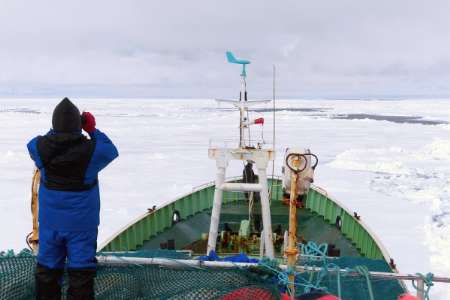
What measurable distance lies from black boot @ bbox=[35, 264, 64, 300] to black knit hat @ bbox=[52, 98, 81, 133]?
1.04 meters

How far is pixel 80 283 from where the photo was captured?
2.90m

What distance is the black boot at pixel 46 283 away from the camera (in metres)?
2.96

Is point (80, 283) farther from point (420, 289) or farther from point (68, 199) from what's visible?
point (420, 289)

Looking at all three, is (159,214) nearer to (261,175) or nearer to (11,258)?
(261,175)

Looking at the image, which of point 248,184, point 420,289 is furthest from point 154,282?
point 248,184

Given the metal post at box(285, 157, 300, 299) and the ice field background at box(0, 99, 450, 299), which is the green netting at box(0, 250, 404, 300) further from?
the ice field background at box(0, 99, 450, 299)

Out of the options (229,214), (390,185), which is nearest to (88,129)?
(229,214)

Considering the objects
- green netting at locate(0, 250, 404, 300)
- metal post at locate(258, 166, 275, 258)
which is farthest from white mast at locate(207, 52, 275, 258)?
green netting at locate(0, 250, 404, 300)

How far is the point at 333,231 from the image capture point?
9.91 meters

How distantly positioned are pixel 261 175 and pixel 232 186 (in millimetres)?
441

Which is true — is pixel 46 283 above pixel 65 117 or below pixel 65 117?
below

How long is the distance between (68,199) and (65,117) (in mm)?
580

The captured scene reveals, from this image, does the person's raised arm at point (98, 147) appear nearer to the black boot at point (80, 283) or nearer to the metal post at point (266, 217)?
the black boot at point (80, 283)

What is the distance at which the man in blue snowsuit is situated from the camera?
287 centimetres
